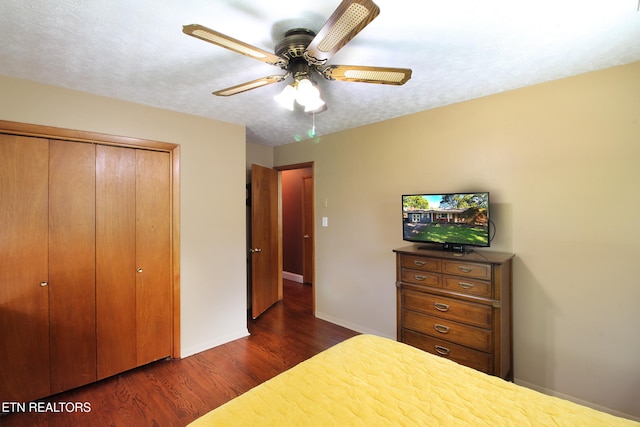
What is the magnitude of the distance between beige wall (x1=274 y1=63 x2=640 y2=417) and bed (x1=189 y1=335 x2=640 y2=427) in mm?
1259

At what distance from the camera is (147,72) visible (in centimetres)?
189

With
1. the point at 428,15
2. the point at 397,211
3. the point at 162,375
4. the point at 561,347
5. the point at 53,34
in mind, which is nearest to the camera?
the point at 428,15

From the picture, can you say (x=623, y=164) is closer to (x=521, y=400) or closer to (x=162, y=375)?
(x=521, y=400)

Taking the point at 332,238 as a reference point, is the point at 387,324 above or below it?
below

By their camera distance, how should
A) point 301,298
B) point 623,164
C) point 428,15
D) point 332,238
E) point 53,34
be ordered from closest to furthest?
point 428,15 → point 53,34 → point 623,164 → point 332,238 → point 301,298

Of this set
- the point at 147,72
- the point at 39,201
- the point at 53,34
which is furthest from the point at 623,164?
the point at 39,201

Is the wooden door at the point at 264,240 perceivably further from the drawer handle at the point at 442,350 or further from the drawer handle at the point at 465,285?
the drawer handle at the point at 465,285

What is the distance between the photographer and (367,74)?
145 cm

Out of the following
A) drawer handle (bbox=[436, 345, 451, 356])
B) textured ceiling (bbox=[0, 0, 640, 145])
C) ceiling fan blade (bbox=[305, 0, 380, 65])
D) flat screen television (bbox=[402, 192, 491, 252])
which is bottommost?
drawer handle (bbox=[436, 345, 451, 356])

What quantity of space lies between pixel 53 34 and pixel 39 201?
1.24 metres

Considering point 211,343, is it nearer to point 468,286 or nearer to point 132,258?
point 132,258

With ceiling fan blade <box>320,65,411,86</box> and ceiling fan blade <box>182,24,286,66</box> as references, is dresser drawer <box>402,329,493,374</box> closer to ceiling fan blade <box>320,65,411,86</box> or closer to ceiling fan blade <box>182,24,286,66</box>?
ceiling fan blade <box>320,65,411,86</box>

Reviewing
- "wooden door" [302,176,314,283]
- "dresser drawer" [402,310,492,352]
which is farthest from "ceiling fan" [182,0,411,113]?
"wooden door" [302,176,314,283]

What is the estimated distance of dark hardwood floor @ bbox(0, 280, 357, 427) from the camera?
1933mm
